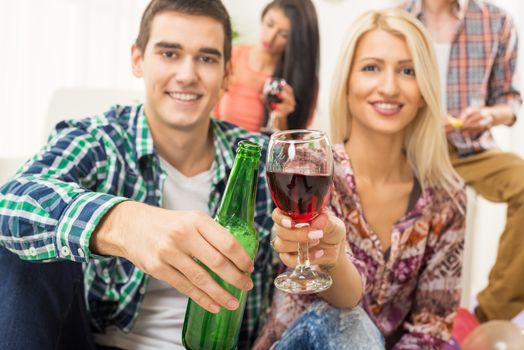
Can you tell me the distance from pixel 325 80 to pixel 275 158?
194 centimetres

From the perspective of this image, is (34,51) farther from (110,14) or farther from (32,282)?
(32,282)

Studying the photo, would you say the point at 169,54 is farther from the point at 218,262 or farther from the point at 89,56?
the point at 89,56

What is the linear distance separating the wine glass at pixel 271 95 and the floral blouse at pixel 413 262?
82 cm

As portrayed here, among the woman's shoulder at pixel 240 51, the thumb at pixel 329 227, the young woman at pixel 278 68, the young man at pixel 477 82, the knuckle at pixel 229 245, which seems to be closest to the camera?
the knuckle at pixel 229 245

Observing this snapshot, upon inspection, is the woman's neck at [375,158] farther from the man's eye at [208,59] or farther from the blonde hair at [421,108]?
the man's eye at [208,59]

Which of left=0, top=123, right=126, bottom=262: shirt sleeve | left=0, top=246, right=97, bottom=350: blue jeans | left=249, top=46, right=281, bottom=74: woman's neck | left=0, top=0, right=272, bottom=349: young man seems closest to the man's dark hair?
left=0, top=0, right=272, bottom=349: young man

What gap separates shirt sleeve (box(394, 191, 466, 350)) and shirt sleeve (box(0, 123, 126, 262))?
0.75 meters

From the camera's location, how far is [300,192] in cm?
74

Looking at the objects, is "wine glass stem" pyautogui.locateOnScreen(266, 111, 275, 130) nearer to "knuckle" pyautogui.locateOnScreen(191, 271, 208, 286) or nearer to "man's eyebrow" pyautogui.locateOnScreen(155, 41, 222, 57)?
"man's eyebrow" pyautogui.locateOnScreen(155, 41, 222, 57)

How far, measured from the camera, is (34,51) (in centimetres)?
246

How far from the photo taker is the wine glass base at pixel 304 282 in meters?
0.76

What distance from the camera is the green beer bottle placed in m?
0.84

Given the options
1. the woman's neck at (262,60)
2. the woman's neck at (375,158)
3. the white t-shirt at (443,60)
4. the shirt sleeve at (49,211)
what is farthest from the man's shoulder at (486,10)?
the shirt sleeve at (49,211)

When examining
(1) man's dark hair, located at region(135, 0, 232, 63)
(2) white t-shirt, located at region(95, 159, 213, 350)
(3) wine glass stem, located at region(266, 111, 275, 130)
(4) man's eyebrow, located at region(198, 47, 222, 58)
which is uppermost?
(1) man's dark hair, located at region(135, 0, 232, 63)
